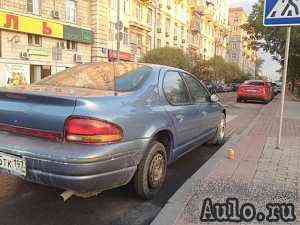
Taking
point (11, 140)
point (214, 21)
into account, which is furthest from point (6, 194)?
point (214, 21)

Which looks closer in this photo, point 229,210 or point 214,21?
point 229,210

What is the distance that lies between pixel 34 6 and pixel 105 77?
923 inches

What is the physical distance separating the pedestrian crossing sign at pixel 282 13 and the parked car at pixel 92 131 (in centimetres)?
281

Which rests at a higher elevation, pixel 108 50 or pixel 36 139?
pixel 108 50

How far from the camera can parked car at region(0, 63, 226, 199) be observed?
3.42m

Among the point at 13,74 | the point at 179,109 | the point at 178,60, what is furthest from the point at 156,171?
the point at 178,60

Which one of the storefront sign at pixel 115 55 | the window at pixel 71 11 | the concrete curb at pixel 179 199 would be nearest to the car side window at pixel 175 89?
the concrete curb at pixel 179 199

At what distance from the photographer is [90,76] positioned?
15.5 ft

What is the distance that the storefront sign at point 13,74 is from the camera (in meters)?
23.4

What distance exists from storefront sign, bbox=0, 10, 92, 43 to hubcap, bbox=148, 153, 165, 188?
826 inches

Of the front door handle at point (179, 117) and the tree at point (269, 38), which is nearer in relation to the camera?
the front door handle at point (179, 117)

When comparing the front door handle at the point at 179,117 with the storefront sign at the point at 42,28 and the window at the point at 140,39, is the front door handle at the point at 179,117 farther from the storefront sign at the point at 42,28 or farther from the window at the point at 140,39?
the window at the point at 140,39

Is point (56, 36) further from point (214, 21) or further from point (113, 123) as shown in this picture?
point (214, 21)

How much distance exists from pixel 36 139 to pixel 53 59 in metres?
25.0
